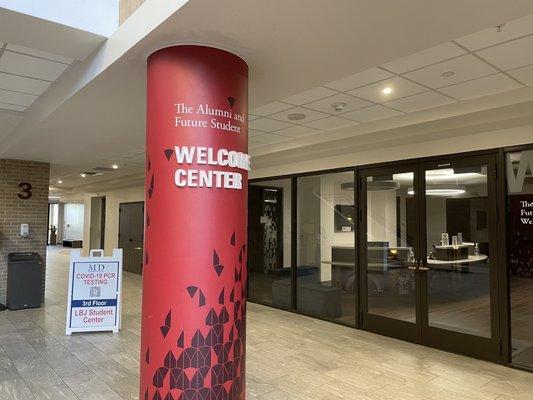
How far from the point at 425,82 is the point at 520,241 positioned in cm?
203

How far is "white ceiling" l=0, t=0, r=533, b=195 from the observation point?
218 centimetres

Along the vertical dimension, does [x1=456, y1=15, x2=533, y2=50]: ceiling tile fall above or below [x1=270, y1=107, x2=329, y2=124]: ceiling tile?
above

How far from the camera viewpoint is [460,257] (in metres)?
4.79

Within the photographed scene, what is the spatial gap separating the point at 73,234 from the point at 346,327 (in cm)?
2172

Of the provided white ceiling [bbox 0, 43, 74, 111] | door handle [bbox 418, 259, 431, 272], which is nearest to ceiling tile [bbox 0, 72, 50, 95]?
white ceiling [bbox 0, 43, 74, 111]

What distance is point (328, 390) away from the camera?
3596 millimetres

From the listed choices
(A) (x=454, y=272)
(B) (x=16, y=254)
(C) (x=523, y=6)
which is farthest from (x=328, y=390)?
(B) (x=16, y=254)

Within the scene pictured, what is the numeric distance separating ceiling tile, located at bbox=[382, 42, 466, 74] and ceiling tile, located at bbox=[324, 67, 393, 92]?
109mm

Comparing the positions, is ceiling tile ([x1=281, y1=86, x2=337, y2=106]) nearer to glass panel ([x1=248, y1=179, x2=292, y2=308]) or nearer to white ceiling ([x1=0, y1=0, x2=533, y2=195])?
white ceiling ([x1=0, y1=0, x2=533, y2=195])

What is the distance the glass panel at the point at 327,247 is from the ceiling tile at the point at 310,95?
6.68 ft

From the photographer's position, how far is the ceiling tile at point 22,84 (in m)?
3.82

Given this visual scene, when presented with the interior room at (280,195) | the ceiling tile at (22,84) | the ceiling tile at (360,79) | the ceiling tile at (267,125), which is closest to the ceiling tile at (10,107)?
the interior room at (280,195)

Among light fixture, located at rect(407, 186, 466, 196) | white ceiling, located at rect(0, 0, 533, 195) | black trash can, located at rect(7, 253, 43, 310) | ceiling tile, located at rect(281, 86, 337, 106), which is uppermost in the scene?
ceiling tile, located at rect(281, 86, 337, 106)

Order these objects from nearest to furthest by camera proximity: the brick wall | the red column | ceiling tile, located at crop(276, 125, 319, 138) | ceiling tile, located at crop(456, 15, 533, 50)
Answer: the red column < ceiling tile, located at crop(456, 15, 533, 50) < ceiling tile, located at crop(276, 125, 319, 138) < the brick wall
